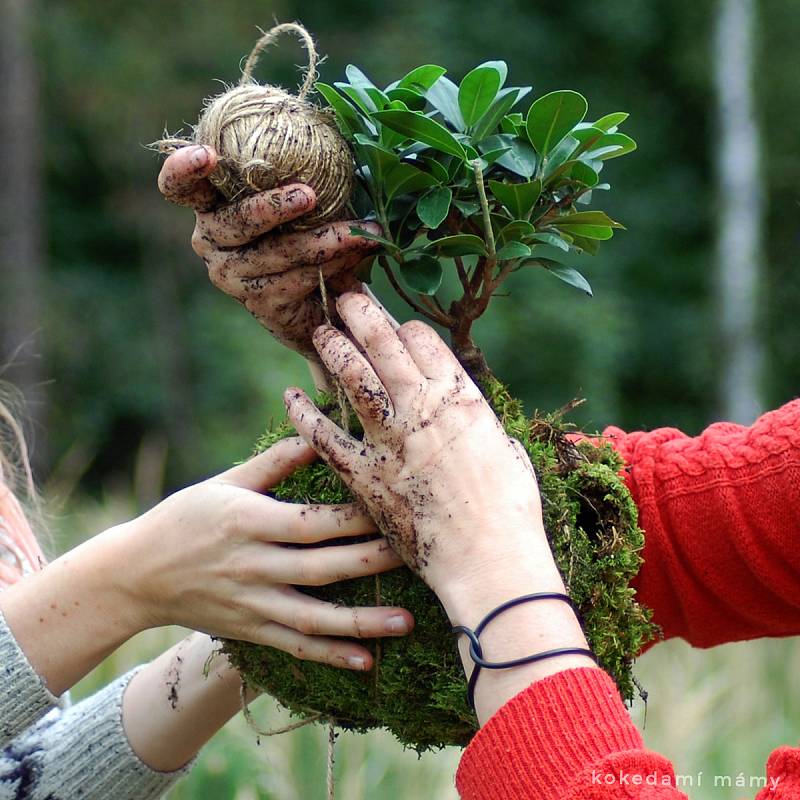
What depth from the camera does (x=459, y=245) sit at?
134 centimetres

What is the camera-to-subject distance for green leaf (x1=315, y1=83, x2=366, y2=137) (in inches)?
51.8

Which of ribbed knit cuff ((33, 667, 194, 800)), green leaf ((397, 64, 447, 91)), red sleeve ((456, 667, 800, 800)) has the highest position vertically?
green leaf ((397, 64, 447, 91))

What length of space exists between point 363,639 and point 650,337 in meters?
9.84

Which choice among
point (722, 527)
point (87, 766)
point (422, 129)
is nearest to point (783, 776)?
point (722, 527)

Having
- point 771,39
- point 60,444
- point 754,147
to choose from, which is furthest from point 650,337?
point 60,444

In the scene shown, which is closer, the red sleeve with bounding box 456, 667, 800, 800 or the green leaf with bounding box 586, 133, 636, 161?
the red sleeve with bounding box 456, 667, 800, 800

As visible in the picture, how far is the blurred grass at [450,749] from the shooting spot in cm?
→ 244

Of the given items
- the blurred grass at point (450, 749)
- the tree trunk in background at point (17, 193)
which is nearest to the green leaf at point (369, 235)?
the blurred grass at point (450, 749)

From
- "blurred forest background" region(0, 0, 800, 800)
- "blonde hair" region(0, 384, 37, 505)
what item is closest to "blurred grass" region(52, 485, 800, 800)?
"blonde hair" region(0, 384, 37, 505)

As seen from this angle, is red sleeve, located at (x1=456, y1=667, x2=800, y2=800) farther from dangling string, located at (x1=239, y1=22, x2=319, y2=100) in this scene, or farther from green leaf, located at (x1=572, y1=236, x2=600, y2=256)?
dangling string, located at (x1=239, y1=22, x2=319, y2=100)

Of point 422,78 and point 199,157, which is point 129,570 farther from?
point 422,78

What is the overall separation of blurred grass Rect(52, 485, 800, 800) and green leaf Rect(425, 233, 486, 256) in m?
1.25

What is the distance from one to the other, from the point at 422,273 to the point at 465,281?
0.06m

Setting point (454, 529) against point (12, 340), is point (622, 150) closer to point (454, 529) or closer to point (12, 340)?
point (454, 529)
